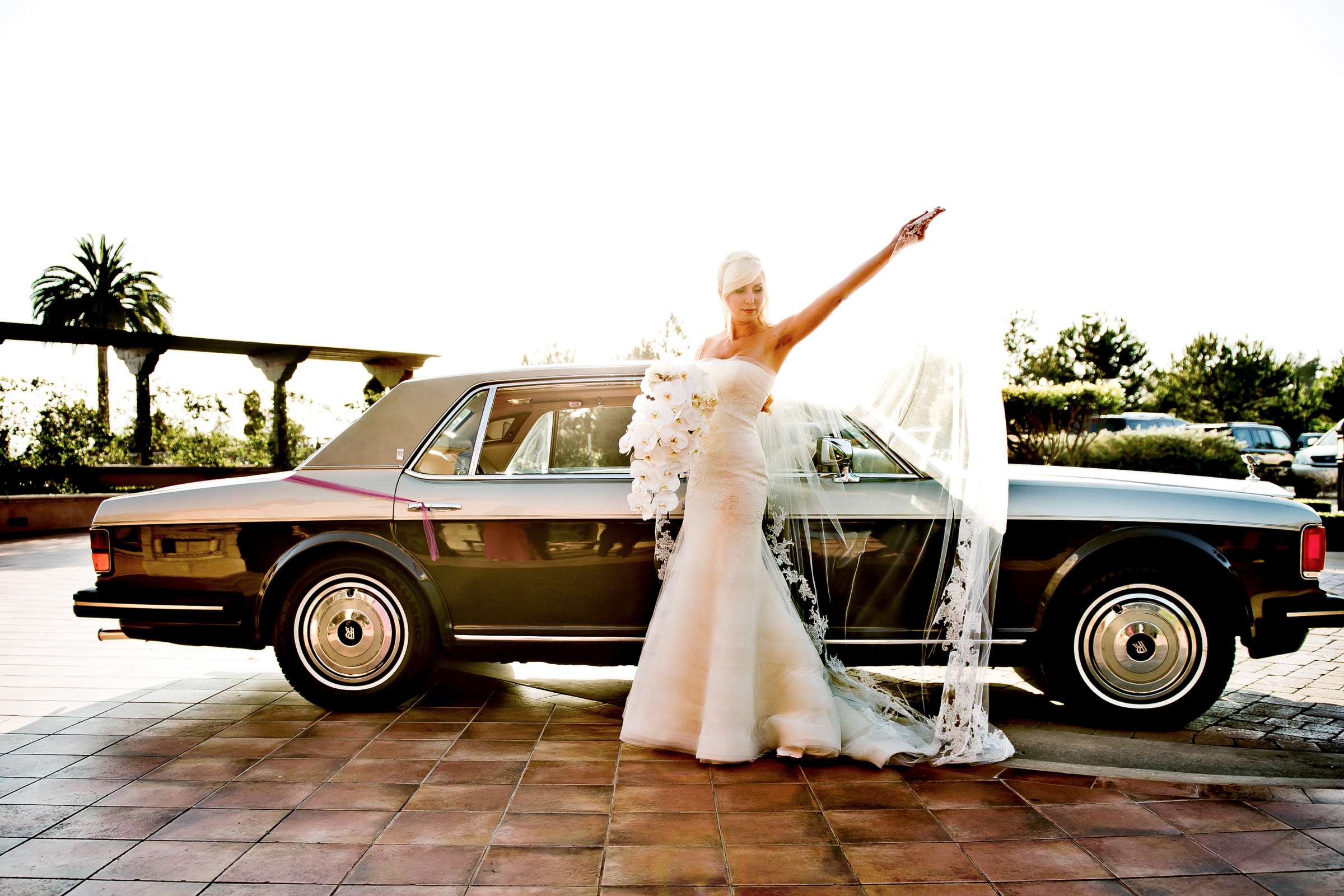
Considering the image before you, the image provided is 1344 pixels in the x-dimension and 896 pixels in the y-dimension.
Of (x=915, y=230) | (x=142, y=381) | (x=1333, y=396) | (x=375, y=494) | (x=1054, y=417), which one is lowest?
(x=375, y=494)

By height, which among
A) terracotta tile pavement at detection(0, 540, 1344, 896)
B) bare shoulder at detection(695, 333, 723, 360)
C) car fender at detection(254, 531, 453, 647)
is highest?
bare shoulder at detection(695, 333, 723, 360)

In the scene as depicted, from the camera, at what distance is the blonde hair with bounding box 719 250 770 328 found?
3773mm

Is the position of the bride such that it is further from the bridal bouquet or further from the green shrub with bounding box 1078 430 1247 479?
the green shrub with bounding box 1078 430 1247 479

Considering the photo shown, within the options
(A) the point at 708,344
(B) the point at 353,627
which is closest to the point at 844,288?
(A) the point at 708,344

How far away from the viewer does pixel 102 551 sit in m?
4.43

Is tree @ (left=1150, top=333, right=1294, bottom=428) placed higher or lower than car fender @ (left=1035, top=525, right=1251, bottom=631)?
higher

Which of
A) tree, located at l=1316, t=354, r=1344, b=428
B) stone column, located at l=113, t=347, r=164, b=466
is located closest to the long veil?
stone column, located at l=113, t=347, r=164, b=466

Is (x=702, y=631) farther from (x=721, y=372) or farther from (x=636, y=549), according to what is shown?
(x=721, y=372)

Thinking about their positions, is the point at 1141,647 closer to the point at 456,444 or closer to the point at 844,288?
the point at 844,288

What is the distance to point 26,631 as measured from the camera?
6.27 m

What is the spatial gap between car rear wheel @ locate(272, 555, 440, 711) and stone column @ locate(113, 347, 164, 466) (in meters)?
10.4

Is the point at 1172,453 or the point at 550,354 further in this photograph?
the point at 1172,453

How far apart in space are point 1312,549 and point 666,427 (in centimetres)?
308

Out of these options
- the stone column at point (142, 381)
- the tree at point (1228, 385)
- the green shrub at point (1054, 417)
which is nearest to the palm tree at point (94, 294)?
the stone column at point (142, 381)
